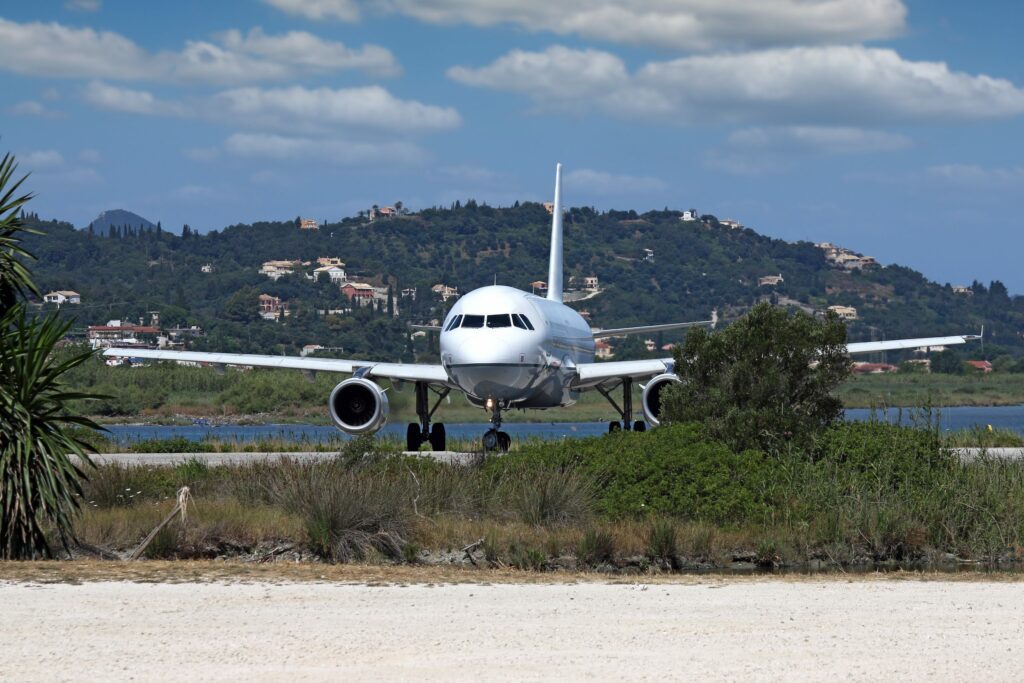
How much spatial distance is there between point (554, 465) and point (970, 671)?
1241 cm

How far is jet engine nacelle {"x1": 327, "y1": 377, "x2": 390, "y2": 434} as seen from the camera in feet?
109

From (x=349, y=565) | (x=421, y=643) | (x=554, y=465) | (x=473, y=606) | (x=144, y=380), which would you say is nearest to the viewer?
(x=421, y=643)

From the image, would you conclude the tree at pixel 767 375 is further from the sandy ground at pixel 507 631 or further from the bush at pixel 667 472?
the sandy ground at pixel 507 631

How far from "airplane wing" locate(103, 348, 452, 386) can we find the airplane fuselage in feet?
7.27

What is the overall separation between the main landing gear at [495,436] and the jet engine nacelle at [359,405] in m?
3.10

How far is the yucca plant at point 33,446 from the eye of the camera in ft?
52.0

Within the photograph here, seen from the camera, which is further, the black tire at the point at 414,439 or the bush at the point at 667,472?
the black tire at the point at 414,439

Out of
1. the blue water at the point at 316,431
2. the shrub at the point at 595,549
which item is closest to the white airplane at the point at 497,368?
the blue water at the point at 316,431

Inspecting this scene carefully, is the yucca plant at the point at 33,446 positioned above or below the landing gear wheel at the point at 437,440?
above

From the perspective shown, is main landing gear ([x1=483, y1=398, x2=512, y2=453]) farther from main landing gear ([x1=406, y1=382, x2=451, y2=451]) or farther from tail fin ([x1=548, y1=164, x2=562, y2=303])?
tail fin ([x1=548, y1=164, x2=562, y2=303])

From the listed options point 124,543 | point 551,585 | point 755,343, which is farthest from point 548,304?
point 551,585

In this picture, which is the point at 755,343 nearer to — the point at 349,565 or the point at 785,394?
the point at 785,394

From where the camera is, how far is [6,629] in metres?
11.2

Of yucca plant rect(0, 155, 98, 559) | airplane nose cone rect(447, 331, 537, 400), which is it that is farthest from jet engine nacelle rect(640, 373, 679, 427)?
yucca plant rect(0, 155, 98, 559)
